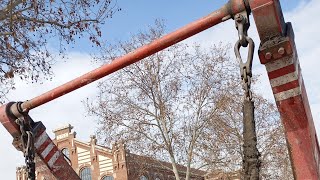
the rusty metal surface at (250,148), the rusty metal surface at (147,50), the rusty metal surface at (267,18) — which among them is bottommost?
the rusty metal surface at (250,148)

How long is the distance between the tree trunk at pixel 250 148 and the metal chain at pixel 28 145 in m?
1.91

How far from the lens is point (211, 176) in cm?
2459

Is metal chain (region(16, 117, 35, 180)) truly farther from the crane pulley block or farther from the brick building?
the brick building

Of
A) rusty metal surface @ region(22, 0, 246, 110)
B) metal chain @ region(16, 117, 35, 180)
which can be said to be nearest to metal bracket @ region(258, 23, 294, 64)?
rusty metal surface @ region(22, 0, 246, 110)

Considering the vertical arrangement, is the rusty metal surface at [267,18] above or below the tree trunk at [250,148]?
above

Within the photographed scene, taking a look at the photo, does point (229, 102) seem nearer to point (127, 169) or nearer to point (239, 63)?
point (127, 169)

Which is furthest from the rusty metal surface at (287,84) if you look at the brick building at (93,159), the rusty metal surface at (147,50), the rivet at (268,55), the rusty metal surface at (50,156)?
the brick building at (93,159)

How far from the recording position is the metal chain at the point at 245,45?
2402 mm

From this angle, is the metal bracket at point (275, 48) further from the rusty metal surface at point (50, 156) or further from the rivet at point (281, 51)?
the rusty metal surface at point (50, 156)

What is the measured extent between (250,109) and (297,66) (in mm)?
483

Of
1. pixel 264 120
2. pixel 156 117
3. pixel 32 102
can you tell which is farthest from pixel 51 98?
pixel 264 120

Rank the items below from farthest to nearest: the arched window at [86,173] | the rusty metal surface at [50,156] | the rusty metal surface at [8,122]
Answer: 1. the arched window at [86,173]
2. the rusty metal surface at [50,156]
3. the rusty metal surface at [8,122]

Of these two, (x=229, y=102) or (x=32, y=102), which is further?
(x=229, y=102)

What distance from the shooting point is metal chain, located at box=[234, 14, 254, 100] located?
2.40 metres
